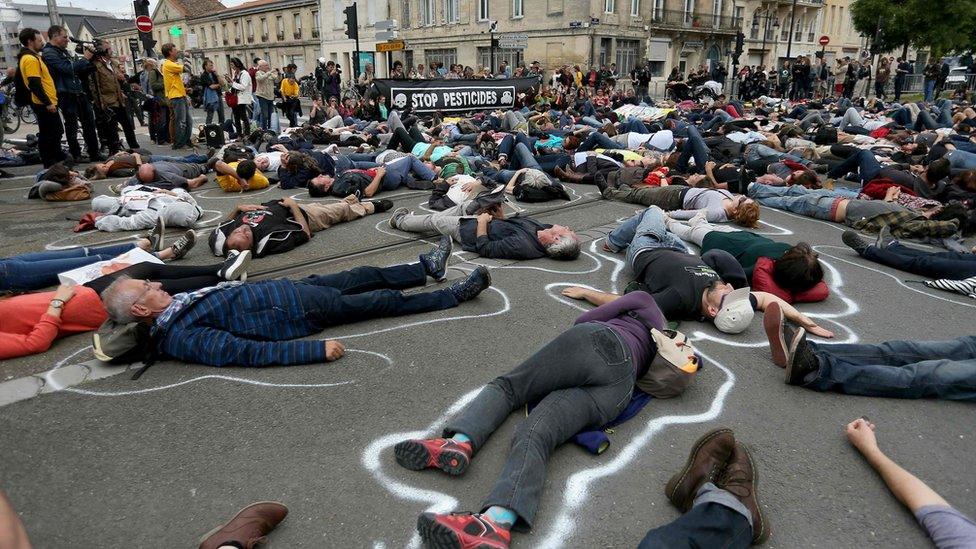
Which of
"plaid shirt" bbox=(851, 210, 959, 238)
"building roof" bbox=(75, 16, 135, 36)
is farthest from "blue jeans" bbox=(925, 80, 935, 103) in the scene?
"building roof" bbox=(75, 16, 135, 36)

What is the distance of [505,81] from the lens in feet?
57.5

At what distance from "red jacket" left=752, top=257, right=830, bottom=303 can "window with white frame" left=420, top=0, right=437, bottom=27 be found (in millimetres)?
39493

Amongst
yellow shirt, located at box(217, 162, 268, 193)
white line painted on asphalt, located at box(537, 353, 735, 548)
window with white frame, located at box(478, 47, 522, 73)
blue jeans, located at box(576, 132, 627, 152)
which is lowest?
white line painted on asphalt, located at box(537, 353, 735, 548)

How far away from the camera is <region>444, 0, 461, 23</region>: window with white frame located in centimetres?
3819

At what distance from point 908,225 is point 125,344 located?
817 cm

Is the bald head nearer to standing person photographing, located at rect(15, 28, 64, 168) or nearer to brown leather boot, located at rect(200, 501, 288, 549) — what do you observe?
standing person photographing, located at rect(15, 28, 64, 168)

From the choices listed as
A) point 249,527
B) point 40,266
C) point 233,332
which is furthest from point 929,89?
point 249,527

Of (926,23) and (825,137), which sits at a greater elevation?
(926,23)

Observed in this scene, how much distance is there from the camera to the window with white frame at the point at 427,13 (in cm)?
3997

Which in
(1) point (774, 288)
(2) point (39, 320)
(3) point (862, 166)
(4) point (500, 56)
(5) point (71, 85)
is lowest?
(1) point (774, 288)

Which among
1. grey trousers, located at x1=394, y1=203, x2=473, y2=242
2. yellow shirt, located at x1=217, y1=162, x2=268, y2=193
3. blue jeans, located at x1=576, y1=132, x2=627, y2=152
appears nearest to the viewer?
grey trousers, located at x1=394, y1=203, x2=473, y2=242

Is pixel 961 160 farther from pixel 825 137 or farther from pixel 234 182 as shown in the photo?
pixel 234 182

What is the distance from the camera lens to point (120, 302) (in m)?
3.72

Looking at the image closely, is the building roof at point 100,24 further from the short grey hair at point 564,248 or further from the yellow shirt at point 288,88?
the short grey hair at point 564,248
